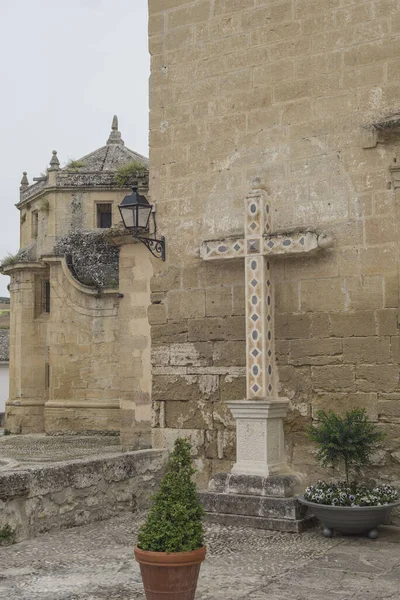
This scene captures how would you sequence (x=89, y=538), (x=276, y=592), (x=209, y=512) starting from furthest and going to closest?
(x=209, y=512) → (x=89, y=538) → (x=276, y=592)

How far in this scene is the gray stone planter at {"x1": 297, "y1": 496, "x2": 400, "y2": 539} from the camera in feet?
19.9

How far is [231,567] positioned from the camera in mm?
5344

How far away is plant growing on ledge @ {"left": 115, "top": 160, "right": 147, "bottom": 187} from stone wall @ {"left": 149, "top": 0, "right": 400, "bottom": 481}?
1103 cm

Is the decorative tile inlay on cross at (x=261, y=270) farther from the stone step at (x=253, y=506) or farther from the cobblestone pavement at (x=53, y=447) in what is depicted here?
the cobblestone pavement at (x=53, y=447)

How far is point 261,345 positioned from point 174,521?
9.29 ft

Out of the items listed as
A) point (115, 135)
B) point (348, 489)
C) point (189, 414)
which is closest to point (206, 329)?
point (189, 414)

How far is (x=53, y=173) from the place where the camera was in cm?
1986

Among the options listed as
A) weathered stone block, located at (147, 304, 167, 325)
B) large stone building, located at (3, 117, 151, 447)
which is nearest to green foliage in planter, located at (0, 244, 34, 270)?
large stone building, located at (3, 117, 151, 447)

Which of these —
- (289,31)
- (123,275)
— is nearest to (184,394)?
(289,31)

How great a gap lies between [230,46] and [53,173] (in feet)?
41.7

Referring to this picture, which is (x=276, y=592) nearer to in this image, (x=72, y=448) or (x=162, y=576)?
(x=162, y=576)

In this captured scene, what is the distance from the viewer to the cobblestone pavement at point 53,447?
13672mm

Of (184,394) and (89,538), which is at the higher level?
(184,394)

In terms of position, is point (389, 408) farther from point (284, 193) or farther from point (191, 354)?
point (284, 193)
